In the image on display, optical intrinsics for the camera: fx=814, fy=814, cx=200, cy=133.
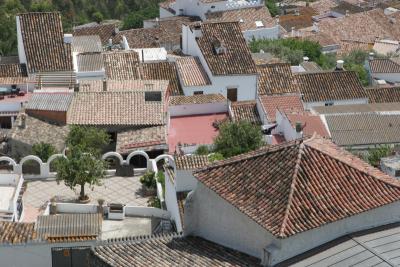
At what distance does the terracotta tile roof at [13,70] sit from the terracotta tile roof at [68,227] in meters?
19.6

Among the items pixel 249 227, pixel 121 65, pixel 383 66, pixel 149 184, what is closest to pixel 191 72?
pixel 121 65

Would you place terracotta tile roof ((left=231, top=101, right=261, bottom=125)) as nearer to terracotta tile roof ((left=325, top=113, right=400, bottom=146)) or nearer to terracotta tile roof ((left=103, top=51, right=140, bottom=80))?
A: terracotta tile roof ((left=325, top=113, right=400, bottom=146))

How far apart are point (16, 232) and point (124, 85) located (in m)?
19.0

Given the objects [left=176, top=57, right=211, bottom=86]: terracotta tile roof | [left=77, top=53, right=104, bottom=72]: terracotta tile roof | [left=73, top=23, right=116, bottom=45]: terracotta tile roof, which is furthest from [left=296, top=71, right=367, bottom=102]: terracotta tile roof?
[left=73, top=23, right=116, bottom=45]: terracotta tile roof

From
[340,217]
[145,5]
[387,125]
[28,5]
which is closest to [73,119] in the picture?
[387,125]

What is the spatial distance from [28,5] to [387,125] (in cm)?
5791

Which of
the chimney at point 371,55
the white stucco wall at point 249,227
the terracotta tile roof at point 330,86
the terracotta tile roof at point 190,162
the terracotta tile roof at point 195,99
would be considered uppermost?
the white stucco wall at point 249,227

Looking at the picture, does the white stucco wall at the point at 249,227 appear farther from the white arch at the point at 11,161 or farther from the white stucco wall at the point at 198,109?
the white stucco wall at the point at 198,109

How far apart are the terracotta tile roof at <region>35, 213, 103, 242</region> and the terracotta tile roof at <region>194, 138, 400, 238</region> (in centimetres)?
607

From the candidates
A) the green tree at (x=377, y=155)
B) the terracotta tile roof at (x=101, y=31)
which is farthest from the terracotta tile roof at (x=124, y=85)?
the terracotta tile roof at (x=101, y=31)

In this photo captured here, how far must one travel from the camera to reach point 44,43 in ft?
166

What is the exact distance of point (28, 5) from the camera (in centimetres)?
9156

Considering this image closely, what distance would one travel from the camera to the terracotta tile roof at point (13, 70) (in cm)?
4912

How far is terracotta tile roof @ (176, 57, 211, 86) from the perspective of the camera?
50.3 metres
